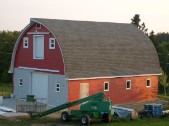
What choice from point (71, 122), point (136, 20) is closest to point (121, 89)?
point (71, 122)

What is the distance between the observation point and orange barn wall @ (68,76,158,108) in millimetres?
31938

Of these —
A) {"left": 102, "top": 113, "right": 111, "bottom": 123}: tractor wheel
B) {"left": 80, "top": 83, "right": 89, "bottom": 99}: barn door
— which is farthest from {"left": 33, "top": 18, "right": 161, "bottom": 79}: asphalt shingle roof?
{"left": 102, "top": 113, "right": 111, "bottom": 123}: tractor wheel

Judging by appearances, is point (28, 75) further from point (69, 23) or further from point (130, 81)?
point (130, 81)

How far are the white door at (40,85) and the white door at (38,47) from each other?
4.89ft

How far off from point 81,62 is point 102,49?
9.88 ft

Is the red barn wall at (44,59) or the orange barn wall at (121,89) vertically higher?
the red barn wall at (44,59)

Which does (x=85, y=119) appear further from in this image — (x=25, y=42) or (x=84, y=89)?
(x=25, y=42)

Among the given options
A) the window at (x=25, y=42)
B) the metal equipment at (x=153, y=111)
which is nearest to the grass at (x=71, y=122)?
the metal equipment at (x=153, y=111)

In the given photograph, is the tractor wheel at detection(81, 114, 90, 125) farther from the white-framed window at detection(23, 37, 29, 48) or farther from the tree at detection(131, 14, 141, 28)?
the tree at detection(131, 14, 141, 28)

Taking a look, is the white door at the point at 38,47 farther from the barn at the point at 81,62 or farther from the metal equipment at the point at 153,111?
the metal equipment at the point at 153,111

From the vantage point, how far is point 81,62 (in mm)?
32469

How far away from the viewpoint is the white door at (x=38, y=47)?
3452cm

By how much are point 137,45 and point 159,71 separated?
2.93 metres

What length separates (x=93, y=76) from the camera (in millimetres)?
32688
